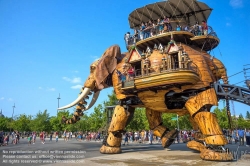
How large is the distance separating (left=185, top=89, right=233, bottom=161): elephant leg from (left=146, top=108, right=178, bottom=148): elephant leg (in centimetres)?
300

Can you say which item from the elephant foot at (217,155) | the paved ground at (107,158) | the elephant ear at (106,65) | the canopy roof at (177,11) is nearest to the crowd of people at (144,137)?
the paved ground at (107,158)

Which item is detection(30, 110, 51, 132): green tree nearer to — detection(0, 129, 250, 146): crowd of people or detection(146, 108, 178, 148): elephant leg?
detection(0, 129, 250, 146): crowd of people

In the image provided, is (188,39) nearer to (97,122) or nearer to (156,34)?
(156,34)

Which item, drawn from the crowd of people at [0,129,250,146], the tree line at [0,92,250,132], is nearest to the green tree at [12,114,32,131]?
the tree line at [0,92,250,132]

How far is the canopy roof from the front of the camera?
39.6ft

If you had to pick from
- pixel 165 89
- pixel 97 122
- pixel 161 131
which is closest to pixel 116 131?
pixel 161 131

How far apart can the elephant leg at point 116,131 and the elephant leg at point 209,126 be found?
12.9ft

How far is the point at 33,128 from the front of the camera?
5088 centimetres

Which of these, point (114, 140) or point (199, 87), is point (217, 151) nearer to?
point (199, 87)

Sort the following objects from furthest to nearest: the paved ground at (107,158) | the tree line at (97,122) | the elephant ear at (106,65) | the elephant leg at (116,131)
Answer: the tree line at (97,122), the elephant ear at (106,65), the elephant leg at (116,131), the paved ground at (107,158)

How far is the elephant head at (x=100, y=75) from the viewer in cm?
1277

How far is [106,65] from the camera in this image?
12867mm

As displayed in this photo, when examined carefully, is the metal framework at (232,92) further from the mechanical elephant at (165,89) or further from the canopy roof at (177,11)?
the canopy roof at (177,11)

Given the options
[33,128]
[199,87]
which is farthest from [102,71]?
[33,128]
